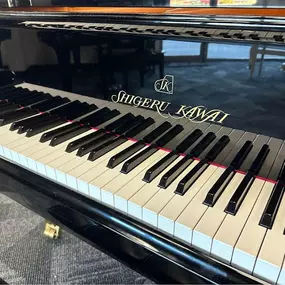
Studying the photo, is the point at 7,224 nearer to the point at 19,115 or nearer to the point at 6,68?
the point at 19,115

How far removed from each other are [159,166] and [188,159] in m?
0.11

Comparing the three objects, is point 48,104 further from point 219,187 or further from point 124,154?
point 219,187

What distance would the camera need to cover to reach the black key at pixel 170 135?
38.2 inches

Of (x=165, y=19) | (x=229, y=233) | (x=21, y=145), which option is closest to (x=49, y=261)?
(x=21, y=145)

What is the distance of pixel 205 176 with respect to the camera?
88 centimetres

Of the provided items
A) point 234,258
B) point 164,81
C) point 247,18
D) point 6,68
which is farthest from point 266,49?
point 6,68

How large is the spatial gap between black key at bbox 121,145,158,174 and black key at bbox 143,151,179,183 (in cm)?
7

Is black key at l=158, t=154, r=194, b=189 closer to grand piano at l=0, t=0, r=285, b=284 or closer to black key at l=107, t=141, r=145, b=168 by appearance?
grand piano at l=0, t=0, r=285, b=284

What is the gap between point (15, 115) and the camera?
128 cm

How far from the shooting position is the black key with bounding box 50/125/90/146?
108 centimetres

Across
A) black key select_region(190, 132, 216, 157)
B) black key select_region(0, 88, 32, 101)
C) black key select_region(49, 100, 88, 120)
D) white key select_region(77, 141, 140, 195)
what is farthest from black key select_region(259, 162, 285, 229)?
black key select_region(0, 88, 32, 101)

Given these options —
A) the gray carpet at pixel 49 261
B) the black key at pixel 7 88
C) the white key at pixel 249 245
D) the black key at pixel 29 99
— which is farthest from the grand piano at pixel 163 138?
the gray carpet at pixel 49 261

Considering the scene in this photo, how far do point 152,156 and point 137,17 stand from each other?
Answer: 46cm

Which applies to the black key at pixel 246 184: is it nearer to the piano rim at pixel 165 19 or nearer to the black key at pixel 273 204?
the black key at pixel 273 204
